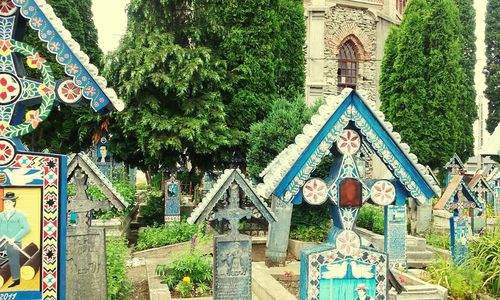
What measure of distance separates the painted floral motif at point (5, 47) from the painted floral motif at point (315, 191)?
2.94 metres

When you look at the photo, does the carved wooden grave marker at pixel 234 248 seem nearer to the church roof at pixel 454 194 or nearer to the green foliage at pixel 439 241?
the church roof at pixel 454 194

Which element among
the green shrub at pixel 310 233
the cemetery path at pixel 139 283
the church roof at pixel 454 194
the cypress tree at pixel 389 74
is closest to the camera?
the cemetery path at pixel 139 283

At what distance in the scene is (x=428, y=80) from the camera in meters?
22.9

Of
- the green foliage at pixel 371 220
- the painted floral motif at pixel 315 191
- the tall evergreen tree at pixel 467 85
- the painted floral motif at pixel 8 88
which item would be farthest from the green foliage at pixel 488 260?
the tall evergreen tree at pixel 467 85

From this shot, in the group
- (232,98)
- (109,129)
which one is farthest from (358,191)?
(109,129)

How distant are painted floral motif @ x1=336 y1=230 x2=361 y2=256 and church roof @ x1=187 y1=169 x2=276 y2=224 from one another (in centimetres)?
198

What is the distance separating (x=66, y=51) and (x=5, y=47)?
53 cm

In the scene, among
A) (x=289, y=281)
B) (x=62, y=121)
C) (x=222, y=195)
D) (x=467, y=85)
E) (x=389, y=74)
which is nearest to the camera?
(x=222, y=195)

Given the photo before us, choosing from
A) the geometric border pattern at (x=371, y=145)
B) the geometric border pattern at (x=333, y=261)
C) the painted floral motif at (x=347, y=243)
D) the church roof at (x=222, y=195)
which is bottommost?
the geometric border pattern at (x=333, y=261)

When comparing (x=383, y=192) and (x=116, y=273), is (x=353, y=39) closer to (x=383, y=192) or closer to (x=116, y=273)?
(x=116, y=273)

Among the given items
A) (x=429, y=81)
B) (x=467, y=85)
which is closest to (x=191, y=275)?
(x=429, y=81)

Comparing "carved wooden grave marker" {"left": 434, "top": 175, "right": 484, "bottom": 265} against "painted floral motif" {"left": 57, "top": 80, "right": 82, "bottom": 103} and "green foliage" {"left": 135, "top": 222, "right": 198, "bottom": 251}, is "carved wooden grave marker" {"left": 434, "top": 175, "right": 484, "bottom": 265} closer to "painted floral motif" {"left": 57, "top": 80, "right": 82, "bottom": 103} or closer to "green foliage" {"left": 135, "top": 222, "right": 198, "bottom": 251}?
"green foliage" {"left": 135, "top": 222, "right": 198, "bottom": 251}

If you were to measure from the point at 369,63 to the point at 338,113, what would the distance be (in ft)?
82.6

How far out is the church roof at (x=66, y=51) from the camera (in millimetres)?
4832
